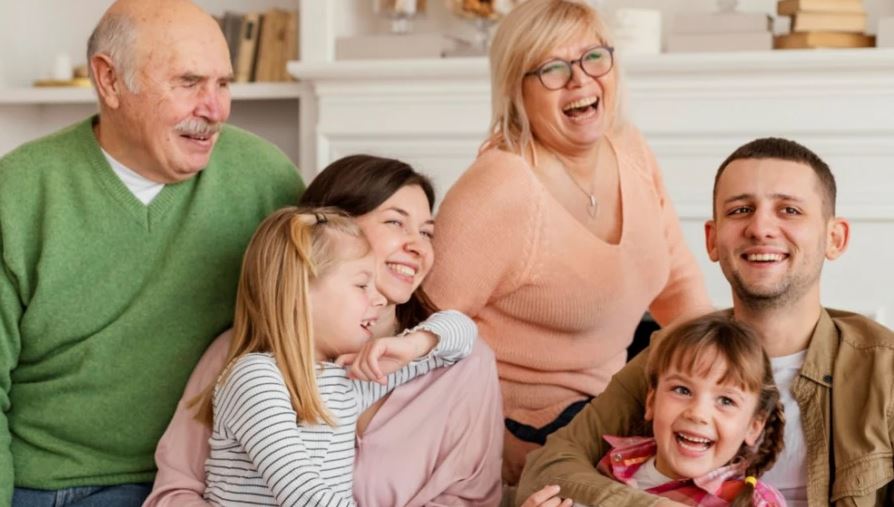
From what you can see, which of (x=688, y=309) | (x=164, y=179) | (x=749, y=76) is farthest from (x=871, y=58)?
(x=164, y=179)

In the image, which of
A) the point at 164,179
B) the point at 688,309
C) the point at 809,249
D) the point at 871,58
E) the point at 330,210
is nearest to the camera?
the point at 809,249

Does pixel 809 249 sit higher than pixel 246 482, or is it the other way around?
pixel 809 249

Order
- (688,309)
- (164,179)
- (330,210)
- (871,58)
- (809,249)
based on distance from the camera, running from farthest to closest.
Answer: (871,58) → (688,309) → (164,179) → (330,210) → (809,249)

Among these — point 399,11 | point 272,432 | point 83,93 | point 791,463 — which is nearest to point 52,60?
point 83,93

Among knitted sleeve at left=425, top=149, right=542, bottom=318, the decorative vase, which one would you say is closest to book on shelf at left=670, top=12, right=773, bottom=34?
the decorative vase

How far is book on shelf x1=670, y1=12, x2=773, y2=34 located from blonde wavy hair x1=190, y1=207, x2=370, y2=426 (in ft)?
5.53

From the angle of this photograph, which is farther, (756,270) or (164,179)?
(164,179)

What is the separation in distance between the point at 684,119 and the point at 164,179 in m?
1.69

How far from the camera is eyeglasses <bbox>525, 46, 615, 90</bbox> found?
7.72 ft

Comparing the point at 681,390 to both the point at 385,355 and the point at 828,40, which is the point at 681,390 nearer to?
the point at 385,355

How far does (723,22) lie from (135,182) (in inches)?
71.9

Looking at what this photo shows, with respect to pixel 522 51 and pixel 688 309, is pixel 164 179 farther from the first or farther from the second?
pixel 688 309

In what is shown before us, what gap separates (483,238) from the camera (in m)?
2.26

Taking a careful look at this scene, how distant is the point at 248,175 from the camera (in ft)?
7.75
